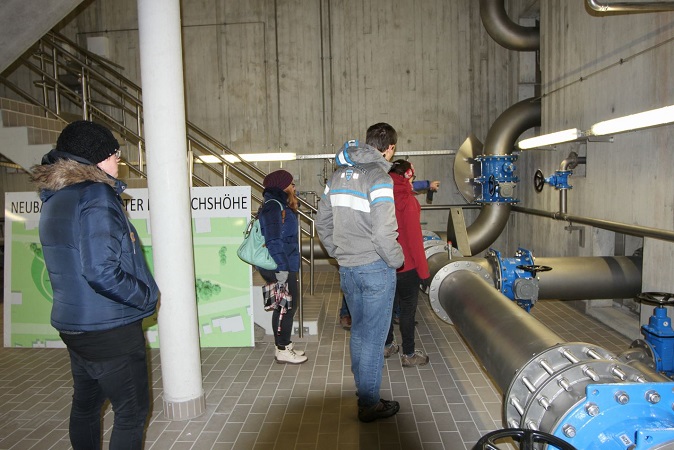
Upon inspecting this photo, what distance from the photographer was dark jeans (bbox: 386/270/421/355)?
371cm

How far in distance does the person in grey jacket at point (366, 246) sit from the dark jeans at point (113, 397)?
1209 millimetres

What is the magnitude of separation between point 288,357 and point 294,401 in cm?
67

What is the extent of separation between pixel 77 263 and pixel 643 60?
445 cm

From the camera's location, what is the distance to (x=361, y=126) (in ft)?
27.6

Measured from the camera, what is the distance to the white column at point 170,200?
9.51 ft

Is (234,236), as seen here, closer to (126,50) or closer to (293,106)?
(293,106)

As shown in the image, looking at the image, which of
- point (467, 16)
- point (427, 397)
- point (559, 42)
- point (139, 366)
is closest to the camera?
point (139, 366)

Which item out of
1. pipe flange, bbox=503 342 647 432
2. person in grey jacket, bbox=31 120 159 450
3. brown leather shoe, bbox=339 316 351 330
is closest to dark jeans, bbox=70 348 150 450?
person in grey jacket, bbox=31 120 159 450

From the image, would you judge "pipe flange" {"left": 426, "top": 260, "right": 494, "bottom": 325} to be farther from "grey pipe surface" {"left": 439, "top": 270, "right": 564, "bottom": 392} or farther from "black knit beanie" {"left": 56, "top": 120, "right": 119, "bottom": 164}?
"black knit beanie" {"left": 56, "top": 120, "right": 119, "bottom": 164}

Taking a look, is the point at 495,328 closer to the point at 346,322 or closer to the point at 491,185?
the point at 346,322

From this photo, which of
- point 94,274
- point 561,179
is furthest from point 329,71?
point 94,274

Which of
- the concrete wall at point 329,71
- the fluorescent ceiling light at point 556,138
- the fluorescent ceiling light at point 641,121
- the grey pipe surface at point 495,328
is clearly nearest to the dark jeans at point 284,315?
the grey pipe surface at point 495,328

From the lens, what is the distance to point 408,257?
144 inches

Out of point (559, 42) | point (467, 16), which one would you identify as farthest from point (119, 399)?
point (467, 16)
